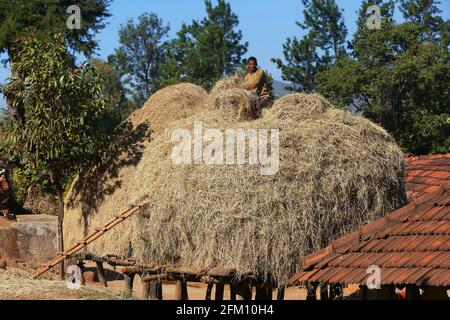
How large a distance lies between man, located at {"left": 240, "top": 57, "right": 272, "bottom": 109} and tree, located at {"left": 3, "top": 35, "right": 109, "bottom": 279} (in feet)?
9.56

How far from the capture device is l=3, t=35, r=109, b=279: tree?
694 inches

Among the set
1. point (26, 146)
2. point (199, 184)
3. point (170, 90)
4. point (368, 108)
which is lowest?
point (199, 184)

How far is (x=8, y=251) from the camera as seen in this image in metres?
18.6

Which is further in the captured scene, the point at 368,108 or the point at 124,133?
the point at 368,108

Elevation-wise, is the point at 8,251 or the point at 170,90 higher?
the point at 170,90

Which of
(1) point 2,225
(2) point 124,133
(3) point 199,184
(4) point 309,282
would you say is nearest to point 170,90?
(2) point 124,133

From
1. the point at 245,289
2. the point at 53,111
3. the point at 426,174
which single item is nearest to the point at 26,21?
the point at 53,111

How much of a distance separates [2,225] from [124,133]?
3.06 meters

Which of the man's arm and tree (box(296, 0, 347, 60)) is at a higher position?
tree (box(296, 0, 347, 60))

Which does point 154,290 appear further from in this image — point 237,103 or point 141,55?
point 141,55

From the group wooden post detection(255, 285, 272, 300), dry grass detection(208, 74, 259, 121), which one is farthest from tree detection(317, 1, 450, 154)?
wooden post detection(255, 285, 272, 300)

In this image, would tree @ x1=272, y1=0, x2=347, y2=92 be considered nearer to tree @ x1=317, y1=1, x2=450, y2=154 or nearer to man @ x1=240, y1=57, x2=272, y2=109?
tree @ x1=317, y1=1, x2=450, y2=154

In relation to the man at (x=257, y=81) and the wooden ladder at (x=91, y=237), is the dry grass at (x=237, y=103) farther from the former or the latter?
the wooden ladder at (x=91, y=237)

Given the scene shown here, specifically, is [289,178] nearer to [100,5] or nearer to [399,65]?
[399,65]
